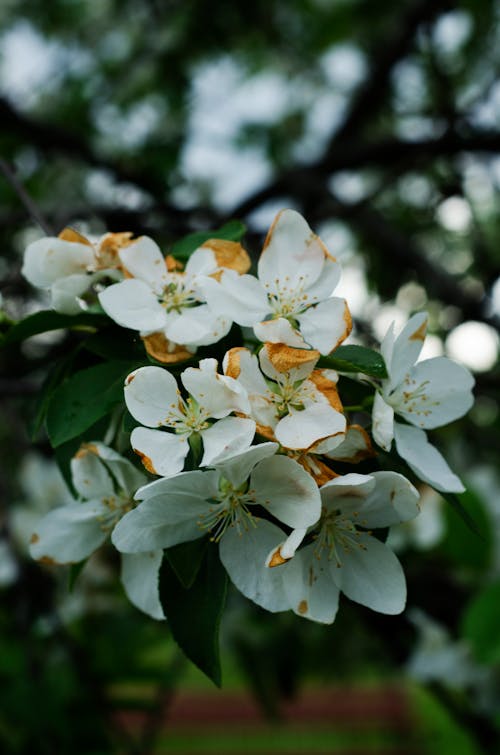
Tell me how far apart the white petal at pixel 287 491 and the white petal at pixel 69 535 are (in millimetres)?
268

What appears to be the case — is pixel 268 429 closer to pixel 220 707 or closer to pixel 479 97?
pixel 479 97

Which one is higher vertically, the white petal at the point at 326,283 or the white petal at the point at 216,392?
the white petal at the point at 216,392

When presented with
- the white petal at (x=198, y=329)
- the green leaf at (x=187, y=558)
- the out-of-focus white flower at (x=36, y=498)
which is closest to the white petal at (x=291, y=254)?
the white petal at (x=198, y=329)

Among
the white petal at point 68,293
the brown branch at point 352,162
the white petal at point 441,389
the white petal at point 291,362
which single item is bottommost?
the brown branch at point 352,162

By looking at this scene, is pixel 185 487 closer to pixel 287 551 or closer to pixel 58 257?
pixel 287 551

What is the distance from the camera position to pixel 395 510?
779 millimetres

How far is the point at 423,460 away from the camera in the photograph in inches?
32.6

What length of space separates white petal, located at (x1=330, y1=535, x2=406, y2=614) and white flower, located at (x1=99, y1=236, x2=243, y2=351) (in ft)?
0.88

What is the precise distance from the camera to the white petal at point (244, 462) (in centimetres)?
71

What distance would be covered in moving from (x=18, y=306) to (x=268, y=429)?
1390 mm

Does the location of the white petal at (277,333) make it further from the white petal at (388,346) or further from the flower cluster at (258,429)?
the white petal at (388,346)

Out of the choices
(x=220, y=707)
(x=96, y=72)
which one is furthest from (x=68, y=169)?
(x=220, y=707)

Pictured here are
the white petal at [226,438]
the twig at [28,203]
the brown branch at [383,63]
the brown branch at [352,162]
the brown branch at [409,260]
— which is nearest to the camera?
the white petal at [226,438]

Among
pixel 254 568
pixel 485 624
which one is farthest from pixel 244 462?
pixel 485 624
